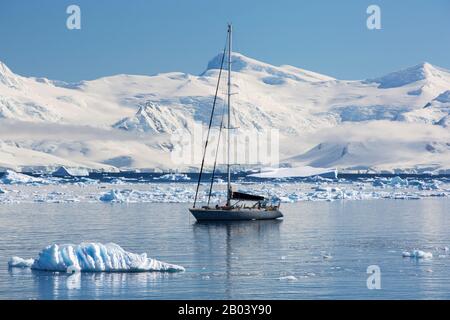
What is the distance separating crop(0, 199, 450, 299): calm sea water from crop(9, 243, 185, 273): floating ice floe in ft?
1.34

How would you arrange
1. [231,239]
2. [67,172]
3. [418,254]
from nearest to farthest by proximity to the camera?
[418,254] → [231,239] → [67,172]

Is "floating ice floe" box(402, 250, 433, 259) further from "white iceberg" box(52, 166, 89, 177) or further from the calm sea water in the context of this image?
"white iceberg" box(52, 166, 89, 177)

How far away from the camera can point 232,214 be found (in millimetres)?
45750

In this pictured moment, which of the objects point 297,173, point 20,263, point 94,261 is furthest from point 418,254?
point 297,173

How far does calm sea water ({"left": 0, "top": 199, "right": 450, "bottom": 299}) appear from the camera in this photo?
23375 millimetres

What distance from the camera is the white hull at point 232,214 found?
148 ft

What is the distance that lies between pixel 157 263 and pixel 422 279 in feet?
25.6

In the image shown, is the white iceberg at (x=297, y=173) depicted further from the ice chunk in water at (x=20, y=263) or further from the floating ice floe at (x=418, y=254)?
the ice chunk in water at (x=20, y=263)

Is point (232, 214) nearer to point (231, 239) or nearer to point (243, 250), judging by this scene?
point (231, 239)

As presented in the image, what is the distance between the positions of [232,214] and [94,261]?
20231 mm
